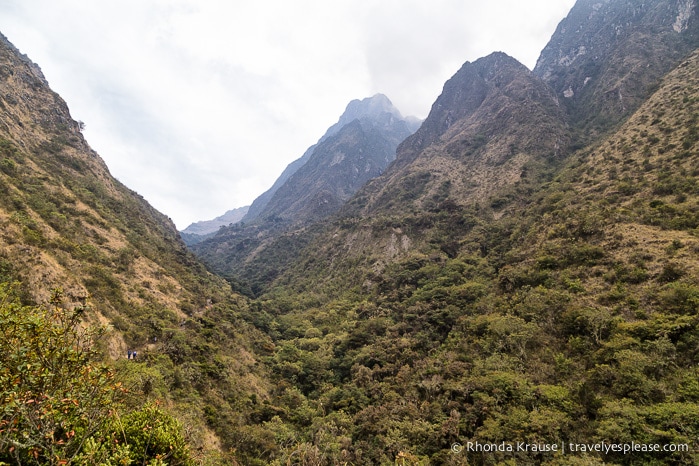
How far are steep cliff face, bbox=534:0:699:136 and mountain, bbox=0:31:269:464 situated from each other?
114 meters

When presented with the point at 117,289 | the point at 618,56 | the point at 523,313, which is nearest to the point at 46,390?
the point at 117,289

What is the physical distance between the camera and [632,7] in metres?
144

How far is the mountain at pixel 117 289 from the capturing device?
24516mm

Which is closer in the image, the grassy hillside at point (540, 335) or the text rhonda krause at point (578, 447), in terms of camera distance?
the text rhonda krause at point (578, 447)

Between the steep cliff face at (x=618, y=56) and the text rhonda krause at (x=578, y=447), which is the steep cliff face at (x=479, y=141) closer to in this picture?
the steep cliff face at (x=618, y=56)

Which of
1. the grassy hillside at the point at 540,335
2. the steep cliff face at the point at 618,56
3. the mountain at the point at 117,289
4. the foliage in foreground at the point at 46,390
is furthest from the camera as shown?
the steep cliff face at the point at 618,56

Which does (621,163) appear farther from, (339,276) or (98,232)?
(98,232)

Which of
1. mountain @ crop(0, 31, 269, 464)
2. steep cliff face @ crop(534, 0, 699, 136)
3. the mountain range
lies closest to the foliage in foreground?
mountain @ crop(0, 31, 269, 464)

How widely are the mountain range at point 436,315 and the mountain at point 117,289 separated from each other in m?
0.26

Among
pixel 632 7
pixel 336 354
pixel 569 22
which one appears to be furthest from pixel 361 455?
pixel 569 22

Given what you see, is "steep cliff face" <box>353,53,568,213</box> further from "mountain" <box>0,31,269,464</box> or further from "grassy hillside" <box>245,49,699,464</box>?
"mountain" <box>0,31,269,464</box>

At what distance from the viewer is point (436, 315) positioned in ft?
141

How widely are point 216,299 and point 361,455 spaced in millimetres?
40277

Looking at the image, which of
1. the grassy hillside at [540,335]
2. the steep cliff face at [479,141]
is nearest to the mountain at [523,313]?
the grassy hillside at [540,335]
